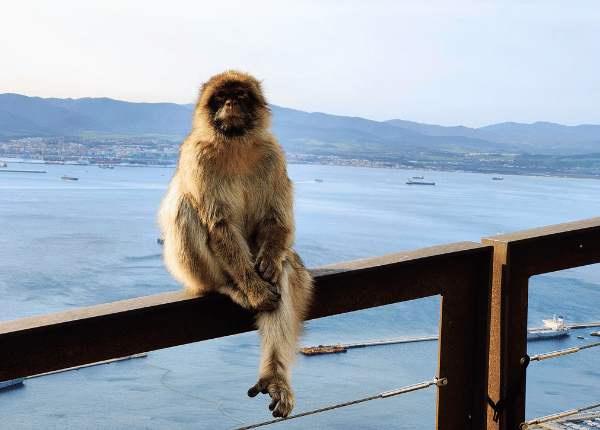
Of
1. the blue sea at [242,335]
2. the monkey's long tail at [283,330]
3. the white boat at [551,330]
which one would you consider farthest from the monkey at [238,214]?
the white boat at [551,330]

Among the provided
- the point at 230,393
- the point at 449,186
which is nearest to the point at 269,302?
the point at 230,393

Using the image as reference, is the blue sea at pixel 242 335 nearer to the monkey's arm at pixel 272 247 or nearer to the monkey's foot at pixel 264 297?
the monkey's arm at pixel 272 247

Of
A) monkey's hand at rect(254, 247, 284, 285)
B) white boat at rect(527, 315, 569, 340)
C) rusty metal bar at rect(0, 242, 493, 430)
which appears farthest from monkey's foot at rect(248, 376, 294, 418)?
white boat at rect(527, 315, 569, 340)

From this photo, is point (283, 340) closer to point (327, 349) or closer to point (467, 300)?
point (467, 300)

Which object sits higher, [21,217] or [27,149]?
[27,149]

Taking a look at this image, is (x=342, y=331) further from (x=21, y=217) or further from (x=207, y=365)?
(x=21, y=217)

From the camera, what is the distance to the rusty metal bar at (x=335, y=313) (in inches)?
46.5

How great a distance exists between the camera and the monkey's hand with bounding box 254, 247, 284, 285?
1935mm

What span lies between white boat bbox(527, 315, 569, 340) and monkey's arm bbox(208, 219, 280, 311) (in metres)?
44.5

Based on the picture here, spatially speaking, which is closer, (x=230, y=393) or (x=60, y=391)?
(x=230, y=393)

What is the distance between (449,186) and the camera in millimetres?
104500

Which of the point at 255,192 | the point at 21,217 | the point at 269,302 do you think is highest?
the point at 255,192

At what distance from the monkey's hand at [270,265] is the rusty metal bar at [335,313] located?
31cm

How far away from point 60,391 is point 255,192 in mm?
45733
